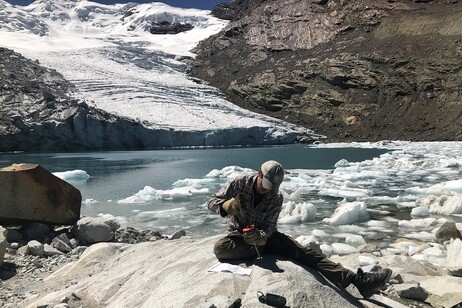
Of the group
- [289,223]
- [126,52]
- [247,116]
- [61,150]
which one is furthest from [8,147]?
[289,223]

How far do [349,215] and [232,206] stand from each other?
6.08 m

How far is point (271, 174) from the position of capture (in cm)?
324

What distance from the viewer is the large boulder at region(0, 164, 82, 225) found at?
6.87m

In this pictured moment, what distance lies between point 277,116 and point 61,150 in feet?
79.9

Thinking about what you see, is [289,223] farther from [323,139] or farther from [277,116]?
[277,116]

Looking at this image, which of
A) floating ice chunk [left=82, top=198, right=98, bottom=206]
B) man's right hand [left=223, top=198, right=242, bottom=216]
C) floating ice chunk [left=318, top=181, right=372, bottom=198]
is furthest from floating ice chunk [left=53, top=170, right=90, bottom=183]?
man's right hand [left=223, top=198, right=242, bottom=216]

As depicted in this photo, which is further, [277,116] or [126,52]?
[126,52]

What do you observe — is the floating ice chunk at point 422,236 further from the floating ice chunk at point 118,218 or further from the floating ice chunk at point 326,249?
the floating ice chunk at point 118,218

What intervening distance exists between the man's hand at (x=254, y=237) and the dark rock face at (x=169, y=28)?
316ft

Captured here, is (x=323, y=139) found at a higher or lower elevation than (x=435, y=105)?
lower

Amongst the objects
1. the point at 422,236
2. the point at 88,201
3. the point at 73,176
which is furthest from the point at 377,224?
the point at 73,176

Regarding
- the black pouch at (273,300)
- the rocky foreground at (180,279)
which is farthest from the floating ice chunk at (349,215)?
the black pouch at (273,300)

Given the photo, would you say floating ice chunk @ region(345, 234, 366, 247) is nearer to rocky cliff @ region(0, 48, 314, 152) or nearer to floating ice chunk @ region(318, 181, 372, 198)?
floating ice chunk @ region(318, 181, 372, 198)

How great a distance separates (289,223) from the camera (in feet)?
29.2
